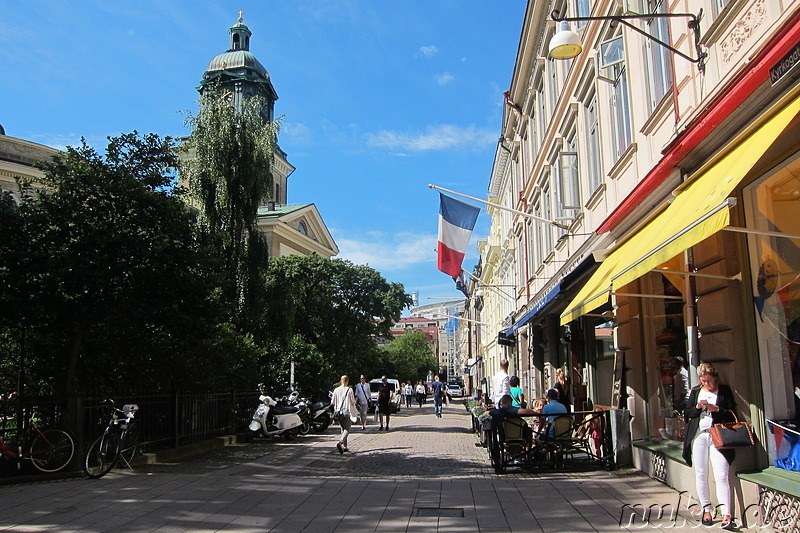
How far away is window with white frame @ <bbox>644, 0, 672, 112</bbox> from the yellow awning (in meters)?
2.35

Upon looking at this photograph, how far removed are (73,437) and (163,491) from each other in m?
2.25

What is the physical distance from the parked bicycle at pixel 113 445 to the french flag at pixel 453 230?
10.1 m

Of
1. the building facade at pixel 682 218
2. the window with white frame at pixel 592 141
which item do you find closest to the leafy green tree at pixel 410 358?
the building facade at pixel 682 218

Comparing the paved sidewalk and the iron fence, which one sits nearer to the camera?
the paved sidewalk

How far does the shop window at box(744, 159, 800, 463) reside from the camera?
618 centimetres

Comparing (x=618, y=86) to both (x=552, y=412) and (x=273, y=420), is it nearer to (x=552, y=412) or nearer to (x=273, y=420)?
(x=552, y=412)

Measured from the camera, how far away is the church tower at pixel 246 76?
57594 millimetres

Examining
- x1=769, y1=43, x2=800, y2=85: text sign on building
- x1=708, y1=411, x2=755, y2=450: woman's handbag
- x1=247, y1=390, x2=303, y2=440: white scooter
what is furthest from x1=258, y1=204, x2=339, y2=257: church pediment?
x1=769, y1=43, x2=800, y2=85: text sign on building

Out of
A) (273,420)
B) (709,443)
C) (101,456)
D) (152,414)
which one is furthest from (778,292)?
(273,420)

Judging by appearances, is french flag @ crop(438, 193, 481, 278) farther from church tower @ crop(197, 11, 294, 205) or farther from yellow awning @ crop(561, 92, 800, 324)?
church tower @ crop(197, 11, 294, 205)

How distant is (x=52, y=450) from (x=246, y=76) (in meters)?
53.2

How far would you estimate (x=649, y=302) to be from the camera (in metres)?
10.7

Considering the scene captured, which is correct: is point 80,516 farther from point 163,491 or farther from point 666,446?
point 666,446

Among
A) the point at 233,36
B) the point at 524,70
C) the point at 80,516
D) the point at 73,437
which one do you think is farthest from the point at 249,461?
the point at 233,36
